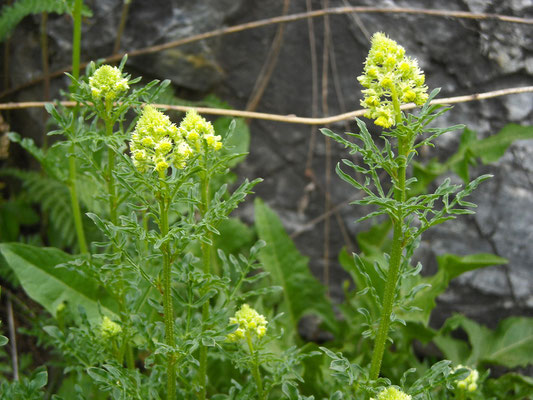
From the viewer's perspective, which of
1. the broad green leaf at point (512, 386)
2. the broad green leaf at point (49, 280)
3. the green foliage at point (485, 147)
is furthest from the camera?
the green foliage at point (485, 147)

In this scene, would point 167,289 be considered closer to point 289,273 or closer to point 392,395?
point 392,395

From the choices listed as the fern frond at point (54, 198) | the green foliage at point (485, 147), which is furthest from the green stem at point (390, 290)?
Answer: the fern frond at point (54, 198)

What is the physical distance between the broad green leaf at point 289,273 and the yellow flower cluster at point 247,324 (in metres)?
1.22

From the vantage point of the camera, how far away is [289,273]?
3.00 metres

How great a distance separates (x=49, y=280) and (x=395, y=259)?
1504mm

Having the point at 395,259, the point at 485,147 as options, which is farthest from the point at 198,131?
the point at 485,147

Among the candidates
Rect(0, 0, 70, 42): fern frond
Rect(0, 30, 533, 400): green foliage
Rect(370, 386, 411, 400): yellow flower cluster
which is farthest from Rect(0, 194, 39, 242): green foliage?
Rect(370, 386, 411, 400): yellow flower cluster

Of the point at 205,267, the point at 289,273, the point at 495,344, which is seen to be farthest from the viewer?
the point at 289,273

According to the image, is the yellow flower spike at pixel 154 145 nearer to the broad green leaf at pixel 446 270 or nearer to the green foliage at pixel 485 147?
the broad green leaf at pixel 446 270

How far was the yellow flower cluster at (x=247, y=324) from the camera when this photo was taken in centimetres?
173

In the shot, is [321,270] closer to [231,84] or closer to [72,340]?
[231,84]

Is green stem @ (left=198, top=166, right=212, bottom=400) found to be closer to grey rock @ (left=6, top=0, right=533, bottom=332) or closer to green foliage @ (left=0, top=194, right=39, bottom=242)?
grey rock @ (left=6, top=0, right=533, bottom=332)

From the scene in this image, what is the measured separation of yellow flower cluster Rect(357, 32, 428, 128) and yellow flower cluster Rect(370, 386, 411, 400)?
2.21ft

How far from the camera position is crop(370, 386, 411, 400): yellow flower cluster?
1.48m
